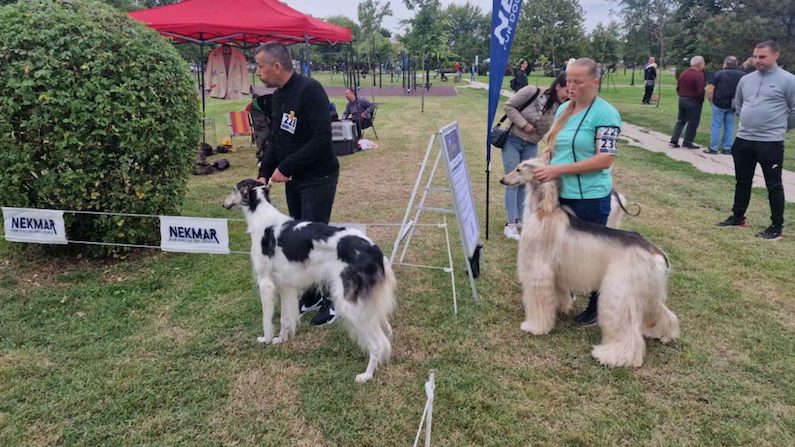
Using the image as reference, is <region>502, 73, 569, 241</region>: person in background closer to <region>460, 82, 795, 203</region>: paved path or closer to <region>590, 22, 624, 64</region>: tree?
<region>460, 82, 795, 203</region>: paved path

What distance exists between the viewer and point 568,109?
12.8ft

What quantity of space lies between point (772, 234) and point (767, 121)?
57.8 inches

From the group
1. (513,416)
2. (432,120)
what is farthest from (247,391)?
(432,120)

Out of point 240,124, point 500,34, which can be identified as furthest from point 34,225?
point 240,124

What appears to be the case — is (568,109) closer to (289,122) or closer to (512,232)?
(289,122)

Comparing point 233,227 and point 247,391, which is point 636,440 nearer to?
point 247,391

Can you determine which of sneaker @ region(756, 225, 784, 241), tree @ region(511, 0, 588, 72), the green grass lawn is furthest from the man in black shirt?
tree @ region(511, 0, 588, 72)

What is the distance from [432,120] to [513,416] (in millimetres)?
15719

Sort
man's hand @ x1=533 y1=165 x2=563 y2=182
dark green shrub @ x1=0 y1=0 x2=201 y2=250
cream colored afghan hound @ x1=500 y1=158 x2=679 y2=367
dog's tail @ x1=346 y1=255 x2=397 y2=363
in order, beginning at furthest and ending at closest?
dark green shrub @ x1=0 y1=0 x2=201 y2=250 < man's hand @ x1=533 y1=165 x2=563 y2=182 < cream colored afghan hound @ x1=500 y1=158 x2=679 y2=367 < dog's tail @ x1=346 y1=255 x2=397 y2=363

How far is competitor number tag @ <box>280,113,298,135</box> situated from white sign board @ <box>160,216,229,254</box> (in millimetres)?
1294

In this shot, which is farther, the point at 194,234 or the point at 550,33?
the point at 550,33

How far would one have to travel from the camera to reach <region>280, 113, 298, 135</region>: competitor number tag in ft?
12.7

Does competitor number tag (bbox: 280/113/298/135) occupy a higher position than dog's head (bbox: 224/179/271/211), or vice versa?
competitor number tag (bbox: 280/113/298/135)

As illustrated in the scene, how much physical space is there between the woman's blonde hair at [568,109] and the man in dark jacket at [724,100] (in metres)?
8.72
